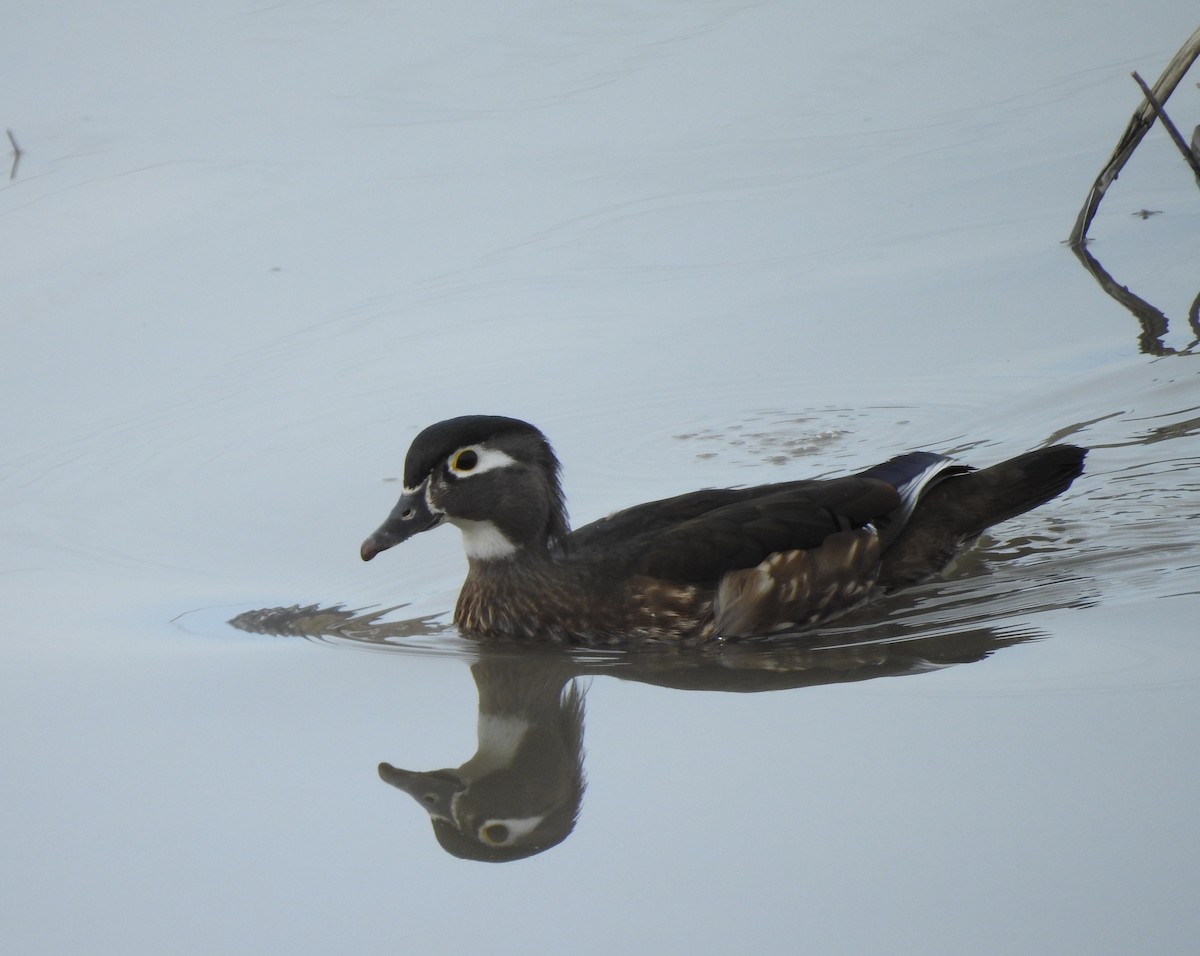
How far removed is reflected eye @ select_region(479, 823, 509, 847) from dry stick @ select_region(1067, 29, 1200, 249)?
5404mm

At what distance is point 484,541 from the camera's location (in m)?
6.41

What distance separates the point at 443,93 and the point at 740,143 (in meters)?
2.10

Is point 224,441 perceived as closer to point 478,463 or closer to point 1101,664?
point 478,463

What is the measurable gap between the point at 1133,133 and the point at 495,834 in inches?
223

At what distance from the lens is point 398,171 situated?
10.1 m

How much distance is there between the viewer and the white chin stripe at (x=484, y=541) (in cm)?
635

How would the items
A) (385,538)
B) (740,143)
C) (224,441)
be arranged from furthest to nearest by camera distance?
(740,143)
(224,441)
(385,538)

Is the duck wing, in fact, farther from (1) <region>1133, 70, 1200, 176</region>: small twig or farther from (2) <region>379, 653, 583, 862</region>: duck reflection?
(1) <region>1133, 70, 1200, 176</region>: small twig

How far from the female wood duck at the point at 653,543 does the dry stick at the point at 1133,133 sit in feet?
8.56

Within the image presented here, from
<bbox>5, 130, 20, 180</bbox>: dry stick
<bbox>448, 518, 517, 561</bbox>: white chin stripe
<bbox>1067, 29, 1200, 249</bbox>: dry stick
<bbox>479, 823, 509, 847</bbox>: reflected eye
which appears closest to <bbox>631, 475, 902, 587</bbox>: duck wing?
<bbox>448, 518, 517, 561</bbox>: white chin stripe

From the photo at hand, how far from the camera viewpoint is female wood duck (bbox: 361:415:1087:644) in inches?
238

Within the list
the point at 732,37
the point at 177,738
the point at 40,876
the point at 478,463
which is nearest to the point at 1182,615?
the point at 478,463

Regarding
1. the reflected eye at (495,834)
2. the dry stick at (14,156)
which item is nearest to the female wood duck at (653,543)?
the reflected eye at (495,834)

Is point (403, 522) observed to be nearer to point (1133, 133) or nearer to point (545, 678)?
point (545, 678)
